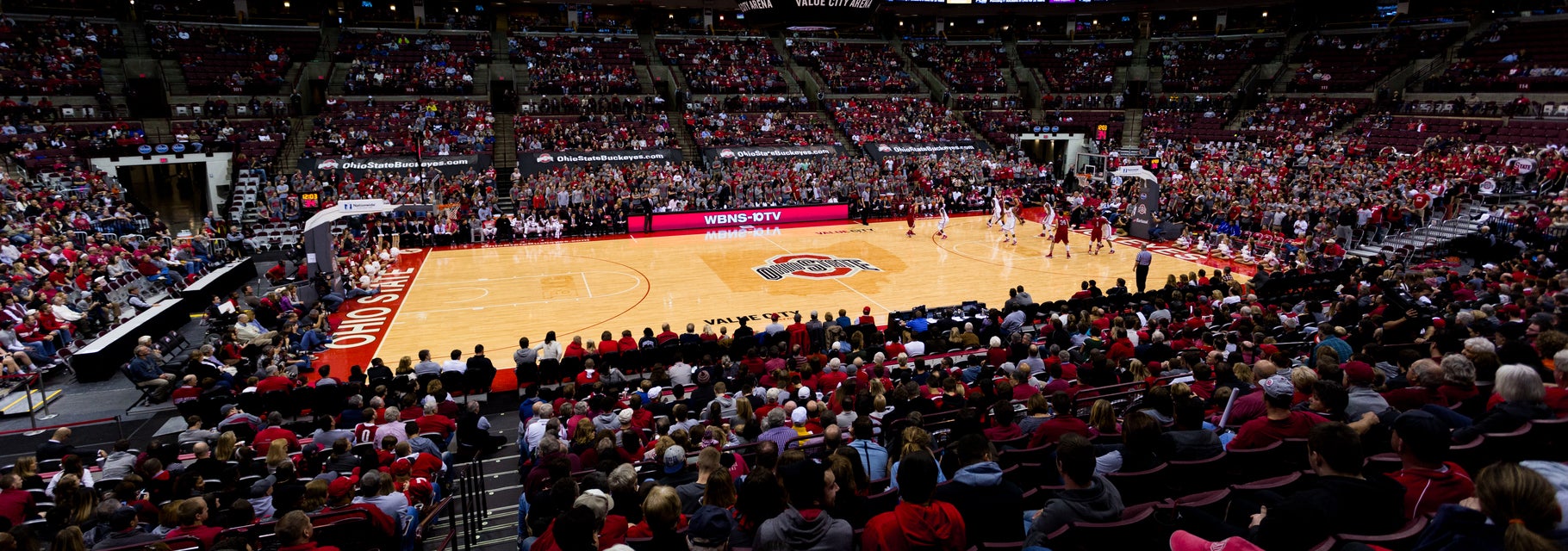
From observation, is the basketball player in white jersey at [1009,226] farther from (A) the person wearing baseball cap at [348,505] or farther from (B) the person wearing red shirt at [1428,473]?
(A) the person wearing baseball cap at [348,505]

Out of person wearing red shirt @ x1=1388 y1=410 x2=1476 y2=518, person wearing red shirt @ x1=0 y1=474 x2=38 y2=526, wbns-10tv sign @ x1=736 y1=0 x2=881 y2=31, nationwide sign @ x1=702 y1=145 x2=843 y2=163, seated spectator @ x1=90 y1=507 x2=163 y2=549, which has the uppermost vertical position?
wbns-10tv sign @ x1=736 y1=0 x2=881 y2=31

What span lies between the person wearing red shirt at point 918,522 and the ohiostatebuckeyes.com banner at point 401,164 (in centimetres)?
3412

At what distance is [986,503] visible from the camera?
15.5 ft

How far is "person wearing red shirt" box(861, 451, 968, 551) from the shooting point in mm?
4199

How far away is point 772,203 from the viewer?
35.2 m

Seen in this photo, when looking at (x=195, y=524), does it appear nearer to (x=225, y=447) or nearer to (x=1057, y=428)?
(x=225, y=447)

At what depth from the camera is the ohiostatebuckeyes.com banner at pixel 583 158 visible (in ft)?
119

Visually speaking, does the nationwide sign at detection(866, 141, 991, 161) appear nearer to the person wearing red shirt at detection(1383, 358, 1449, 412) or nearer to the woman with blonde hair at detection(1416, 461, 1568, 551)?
the person wearing red shirt at detection(1383, 358, 1449, 412)

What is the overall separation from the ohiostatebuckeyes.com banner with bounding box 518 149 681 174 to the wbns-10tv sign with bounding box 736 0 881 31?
19414 mm

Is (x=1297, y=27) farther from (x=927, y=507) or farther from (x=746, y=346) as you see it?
(x=927, y=507)

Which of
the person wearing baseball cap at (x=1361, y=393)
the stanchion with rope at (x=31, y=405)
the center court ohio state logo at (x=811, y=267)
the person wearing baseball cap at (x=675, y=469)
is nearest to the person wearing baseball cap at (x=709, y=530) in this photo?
the person wearing baseball cap at (x=675, y=469)

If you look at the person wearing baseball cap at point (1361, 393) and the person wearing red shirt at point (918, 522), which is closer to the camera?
the person wearing red shirt at point (918, 522)

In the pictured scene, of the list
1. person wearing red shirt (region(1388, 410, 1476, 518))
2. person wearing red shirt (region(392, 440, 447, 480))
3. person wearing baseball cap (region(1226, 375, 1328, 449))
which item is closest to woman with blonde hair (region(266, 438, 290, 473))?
person wearing red shirt (region(392, 440, 447, 480))

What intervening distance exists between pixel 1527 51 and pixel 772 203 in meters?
35.7
